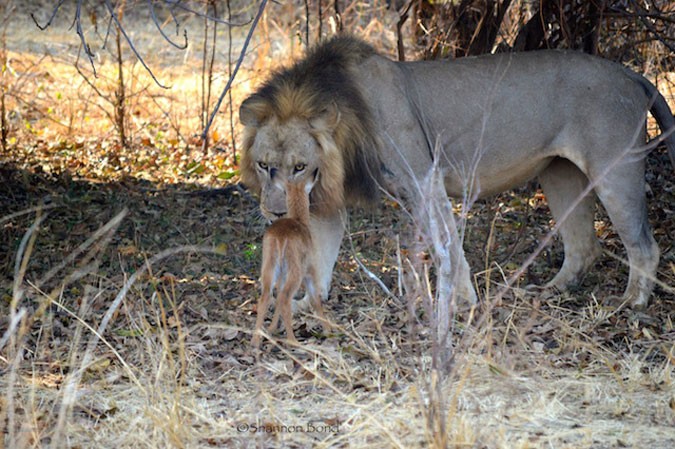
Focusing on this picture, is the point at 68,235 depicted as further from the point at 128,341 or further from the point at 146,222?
the point at 128,341

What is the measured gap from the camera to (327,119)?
5.80 metres

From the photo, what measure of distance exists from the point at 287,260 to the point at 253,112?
110cm

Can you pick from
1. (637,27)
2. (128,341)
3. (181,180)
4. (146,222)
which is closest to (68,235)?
(146,222)

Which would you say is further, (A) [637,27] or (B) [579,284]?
(A) [637,27]

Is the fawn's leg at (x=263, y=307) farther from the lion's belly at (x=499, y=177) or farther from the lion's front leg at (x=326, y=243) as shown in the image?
the lion's belly at (x=499, y=177)

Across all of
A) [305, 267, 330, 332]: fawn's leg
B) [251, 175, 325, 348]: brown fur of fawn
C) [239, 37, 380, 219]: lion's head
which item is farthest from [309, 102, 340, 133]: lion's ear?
[305, 267, 330, 332]: fawn's leg

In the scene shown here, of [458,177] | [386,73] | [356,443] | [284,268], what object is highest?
[386,73]

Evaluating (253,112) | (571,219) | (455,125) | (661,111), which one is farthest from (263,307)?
(661,111)

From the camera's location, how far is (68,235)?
25.3ft

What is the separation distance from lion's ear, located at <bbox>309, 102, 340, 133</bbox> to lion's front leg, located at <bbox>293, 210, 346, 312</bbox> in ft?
2.29

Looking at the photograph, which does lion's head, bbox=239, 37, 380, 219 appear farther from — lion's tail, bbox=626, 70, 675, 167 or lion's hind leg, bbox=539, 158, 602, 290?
lion's tail, bbox=626, 70, 675, 167

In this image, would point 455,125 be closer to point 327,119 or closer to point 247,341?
point 327,119

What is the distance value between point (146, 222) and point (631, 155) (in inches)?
152

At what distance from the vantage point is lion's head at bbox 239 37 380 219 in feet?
18.9
